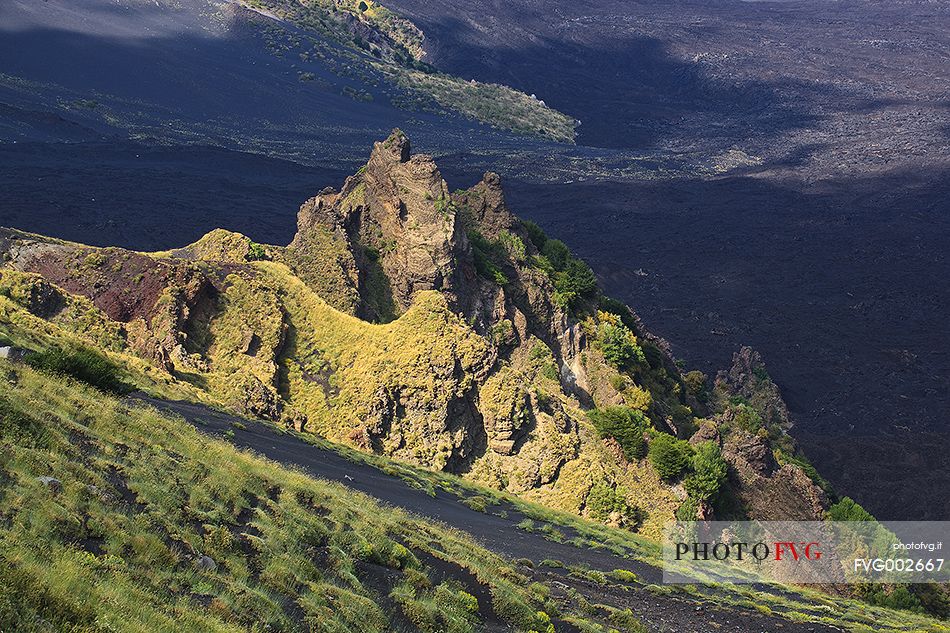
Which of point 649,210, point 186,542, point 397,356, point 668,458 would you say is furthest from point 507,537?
point 649,210

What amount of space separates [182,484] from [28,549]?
178 inches

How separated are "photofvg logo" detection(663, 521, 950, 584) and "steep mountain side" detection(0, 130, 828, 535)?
2.02 ft

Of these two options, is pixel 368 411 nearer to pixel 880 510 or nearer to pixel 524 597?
pixel 524 597

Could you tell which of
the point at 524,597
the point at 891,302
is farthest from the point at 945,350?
the point at 524,597

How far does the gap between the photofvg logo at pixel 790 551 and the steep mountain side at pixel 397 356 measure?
2.02 ft

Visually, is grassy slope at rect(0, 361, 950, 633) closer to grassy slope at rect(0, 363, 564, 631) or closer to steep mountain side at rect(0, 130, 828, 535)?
grassy slope at rect(0, 363, 564, 631)

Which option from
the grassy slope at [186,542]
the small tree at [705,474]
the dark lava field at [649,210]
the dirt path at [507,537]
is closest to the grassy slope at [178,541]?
the grassy slope at [186,542]

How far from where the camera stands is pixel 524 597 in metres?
16.2

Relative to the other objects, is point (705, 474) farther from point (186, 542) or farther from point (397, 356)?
point (186, 542)

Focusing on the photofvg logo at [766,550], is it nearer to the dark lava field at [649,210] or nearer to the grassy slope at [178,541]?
the grassy slope at [178,541]

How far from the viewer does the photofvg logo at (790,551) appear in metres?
27.5

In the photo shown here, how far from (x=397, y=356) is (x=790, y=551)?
13.6 m

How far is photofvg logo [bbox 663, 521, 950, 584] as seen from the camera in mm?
27484

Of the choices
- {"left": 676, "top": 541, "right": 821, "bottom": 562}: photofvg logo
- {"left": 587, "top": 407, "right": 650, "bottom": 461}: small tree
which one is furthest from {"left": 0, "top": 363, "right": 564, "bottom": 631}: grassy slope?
{"left": 676, "top": 541, "right": 821, "bottom": 562}: photofvg logo
